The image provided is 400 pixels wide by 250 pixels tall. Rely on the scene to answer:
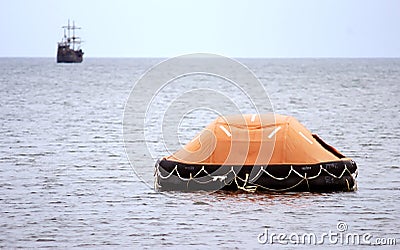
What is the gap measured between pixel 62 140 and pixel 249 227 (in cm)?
1665

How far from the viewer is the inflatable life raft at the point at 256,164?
20.1 meters

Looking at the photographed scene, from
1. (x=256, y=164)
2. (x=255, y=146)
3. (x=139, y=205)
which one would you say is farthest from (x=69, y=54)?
(x=139, y=205)

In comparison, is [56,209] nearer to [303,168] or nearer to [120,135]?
[303,168]

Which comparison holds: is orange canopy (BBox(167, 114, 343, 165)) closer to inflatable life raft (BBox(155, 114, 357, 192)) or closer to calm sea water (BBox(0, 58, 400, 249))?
inflatable life raft (BBox(155, 114, 357, 192))

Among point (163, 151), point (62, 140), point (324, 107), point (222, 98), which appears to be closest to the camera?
point (163, 151)

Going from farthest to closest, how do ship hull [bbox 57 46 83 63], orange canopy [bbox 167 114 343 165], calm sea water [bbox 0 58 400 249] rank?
ship hull [bbox 57 46 83 63] → orange canopy [bbox 167 114 343 165] → calm sea water [bbox 0 58 400 249]

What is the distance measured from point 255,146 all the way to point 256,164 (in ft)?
1.69

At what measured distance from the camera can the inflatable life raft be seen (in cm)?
2006

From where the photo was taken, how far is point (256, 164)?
2008 cm

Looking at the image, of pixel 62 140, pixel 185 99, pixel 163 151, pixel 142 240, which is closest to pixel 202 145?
A: pixel 142 240

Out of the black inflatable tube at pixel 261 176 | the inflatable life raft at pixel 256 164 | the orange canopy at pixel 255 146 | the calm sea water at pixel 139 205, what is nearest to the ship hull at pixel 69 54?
the calm sea water at pixel 139 205

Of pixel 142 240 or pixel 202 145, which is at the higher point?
pixel 202 145

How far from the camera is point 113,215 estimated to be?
18438 millimetres

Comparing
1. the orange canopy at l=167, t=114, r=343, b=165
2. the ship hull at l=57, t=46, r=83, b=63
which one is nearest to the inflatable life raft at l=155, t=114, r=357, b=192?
the orange canopy at l=167, t=114, r=343, b=165
